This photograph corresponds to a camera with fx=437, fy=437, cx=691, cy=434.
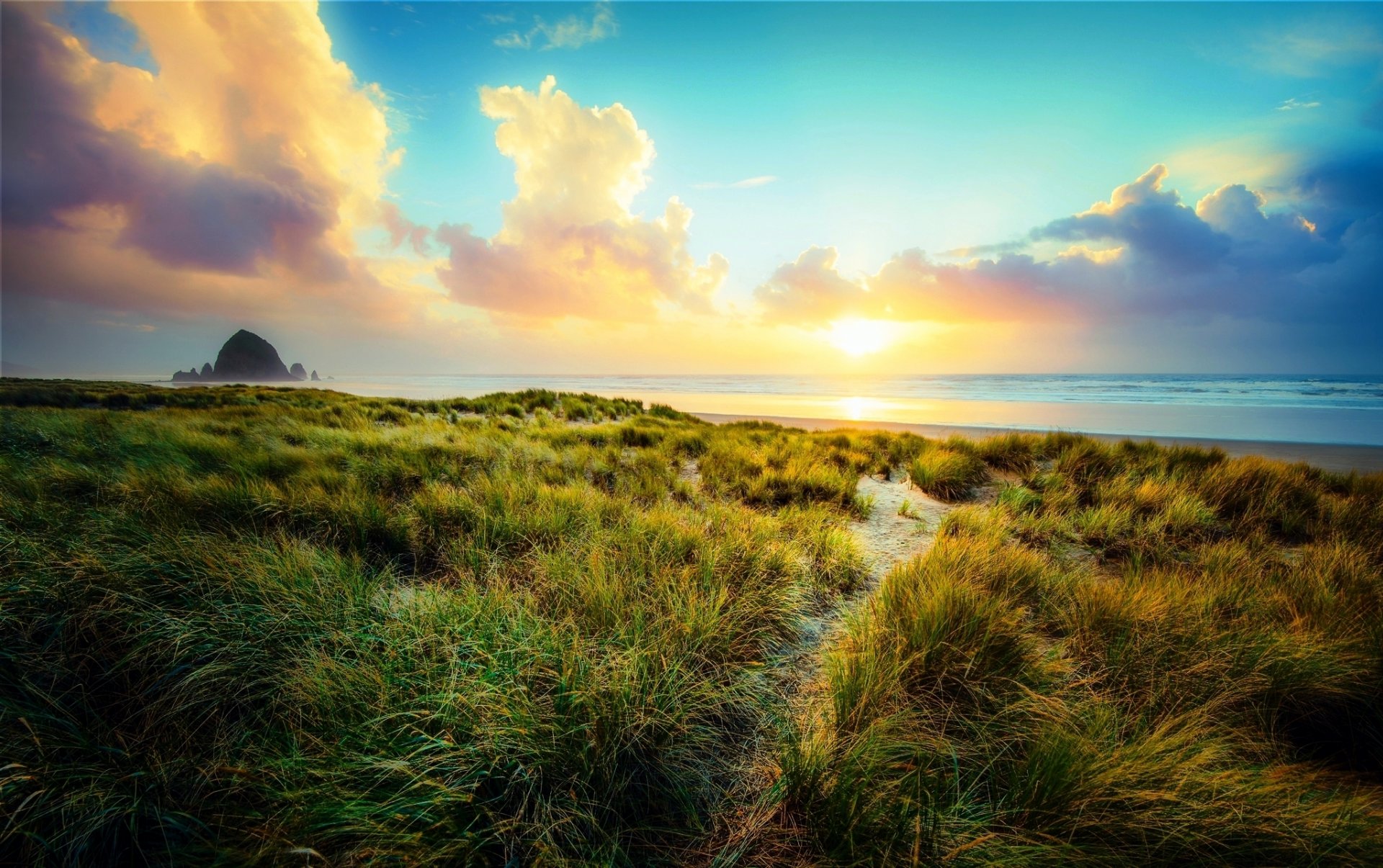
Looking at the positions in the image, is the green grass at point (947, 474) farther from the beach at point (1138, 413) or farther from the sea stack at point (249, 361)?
the sea stack at point (249, 361)

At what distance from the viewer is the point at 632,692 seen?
1628 millimetres

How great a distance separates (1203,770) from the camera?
1542mm

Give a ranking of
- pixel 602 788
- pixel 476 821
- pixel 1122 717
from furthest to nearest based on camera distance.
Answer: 1. pixel 1122 717
2. pixel 602 788
3. pixel 476 821

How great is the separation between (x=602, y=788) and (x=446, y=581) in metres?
1.73

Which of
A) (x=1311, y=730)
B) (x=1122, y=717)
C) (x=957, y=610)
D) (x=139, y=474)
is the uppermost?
(x=139, y=474)

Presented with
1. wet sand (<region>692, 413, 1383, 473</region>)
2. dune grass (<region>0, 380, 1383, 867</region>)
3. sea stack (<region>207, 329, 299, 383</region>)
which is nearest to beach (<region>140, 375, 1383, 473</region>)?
wet sand (<region>692, 413, 1383, 473</region>)

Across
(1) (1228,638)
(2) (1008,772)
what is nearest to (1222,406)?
(1) (1228,638)

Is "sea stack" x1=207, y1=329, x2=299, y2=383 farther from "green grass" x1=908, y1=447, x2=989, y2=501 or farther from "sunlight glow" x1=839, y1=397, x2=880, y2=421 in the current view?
"green grass" x1=908, y1=447, x2=989, y2=501

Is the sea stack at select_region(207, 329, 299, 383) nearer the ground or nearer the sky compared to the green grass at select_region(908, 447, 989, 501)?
nearer the sky

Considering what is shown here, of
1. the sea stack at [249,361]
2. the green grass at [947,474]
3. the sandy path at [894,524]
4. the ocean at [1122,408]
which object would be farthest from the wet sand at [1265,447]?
the sea stack at [249,361]

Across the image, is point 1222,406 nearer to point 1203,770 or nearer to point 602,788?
point 1203,770

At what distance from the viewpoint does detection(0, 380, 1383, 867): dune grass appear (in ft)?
4.16

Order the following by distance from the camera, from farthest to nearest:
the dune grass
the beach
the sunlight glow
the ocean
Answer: the sunlight glow → the ocean → the beach → the dune grass

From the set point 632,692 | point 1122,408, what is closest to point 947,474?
point 632,692
